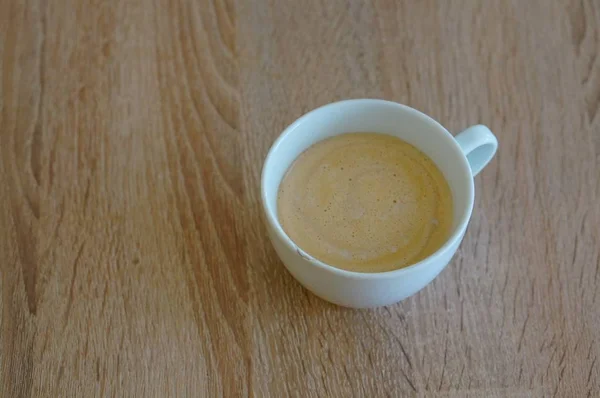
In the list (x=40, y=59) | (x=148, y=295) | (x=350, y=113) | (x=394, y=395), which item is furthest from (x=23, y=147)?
(x=394, y=395)

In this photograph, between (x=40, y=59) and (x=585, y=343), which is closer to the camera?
(x=585, y=343)

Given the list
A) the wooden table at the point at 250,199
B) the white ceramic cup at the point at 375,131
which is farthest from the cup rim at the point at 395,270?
the wooden table at the point at 250,199

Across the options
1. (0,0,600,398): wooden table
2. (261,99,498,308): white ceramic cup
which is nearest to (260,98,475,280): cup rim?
(261,99,498,308): white ceramic cup

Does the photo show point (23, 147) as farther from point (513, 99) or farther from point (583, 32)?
point (583, 32)

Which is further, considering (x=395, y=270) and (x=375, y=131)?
(x=375, y=131)

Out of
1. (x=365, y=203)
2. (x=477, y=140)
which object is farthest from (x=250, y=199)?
(x=477, y=140)

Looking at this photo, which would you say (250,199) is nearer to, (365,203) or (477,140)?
(365,203)

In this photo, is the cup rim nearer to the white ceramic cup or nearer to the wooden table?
the white ceramic cup
